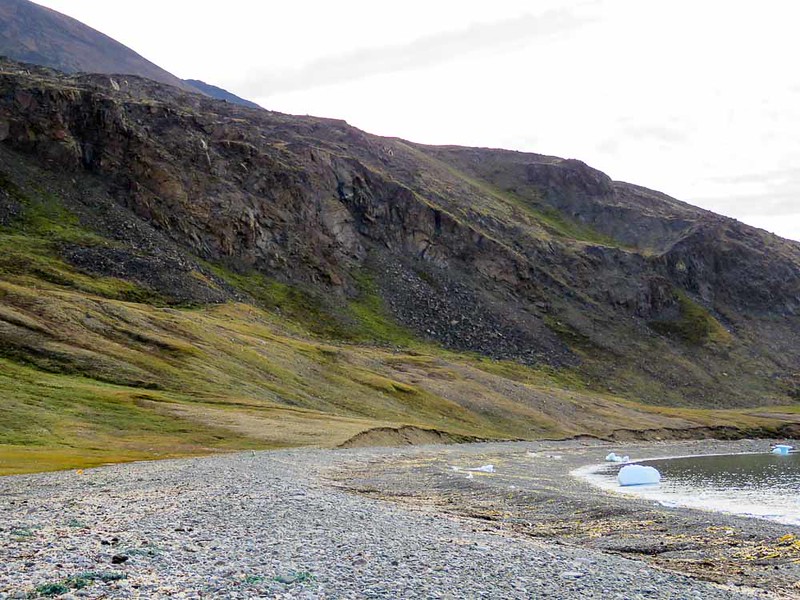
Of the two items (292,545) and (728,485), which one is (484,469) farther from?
(292,545)

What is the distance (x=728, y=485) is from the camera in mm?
65125

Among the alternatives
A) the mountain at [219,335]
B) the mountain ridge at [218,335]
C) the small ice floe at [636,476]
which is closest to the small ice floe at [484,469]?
the small ice floe at [636,476]

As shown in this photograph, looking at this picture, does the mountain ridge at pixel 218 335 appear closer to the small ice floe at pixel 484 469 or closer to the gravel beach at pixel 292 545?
the small ice floe at pixel 484 469

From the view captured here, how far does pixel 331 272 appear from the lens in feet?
625

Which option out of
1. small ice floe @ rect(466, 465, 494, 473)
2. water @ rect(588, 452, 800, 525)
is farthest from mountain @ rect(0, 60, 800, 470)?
water @ rect(588, 452, 800, 525)

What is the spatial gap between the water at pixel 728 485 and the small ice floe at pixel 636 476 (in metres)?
0.73

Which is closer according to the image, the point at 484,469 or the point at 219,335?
the point at 484,469

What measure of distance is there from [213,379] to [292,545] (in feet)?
265

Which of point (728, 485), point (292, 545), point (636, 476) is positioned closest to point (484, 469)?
point (636, 476)

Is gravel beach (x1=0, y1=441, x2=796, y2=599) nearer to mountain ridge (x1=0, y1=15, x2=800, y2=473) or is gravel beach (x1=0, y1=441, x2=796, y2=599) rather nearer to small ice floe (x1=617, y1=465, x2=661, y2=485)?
small ice floe (x1=617, y1=465, x2=661, y2=485)

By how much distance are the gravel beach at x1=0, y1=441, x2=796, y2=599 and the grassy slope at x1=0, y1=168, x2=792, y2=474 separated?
21.3 metres

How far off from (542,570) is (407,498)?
2042 cm

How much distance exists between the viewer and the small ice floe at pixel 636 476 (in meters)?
61.1

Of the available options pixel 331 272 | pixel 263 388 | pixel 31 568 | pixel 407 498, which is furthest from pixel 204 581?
pixel 331 272
